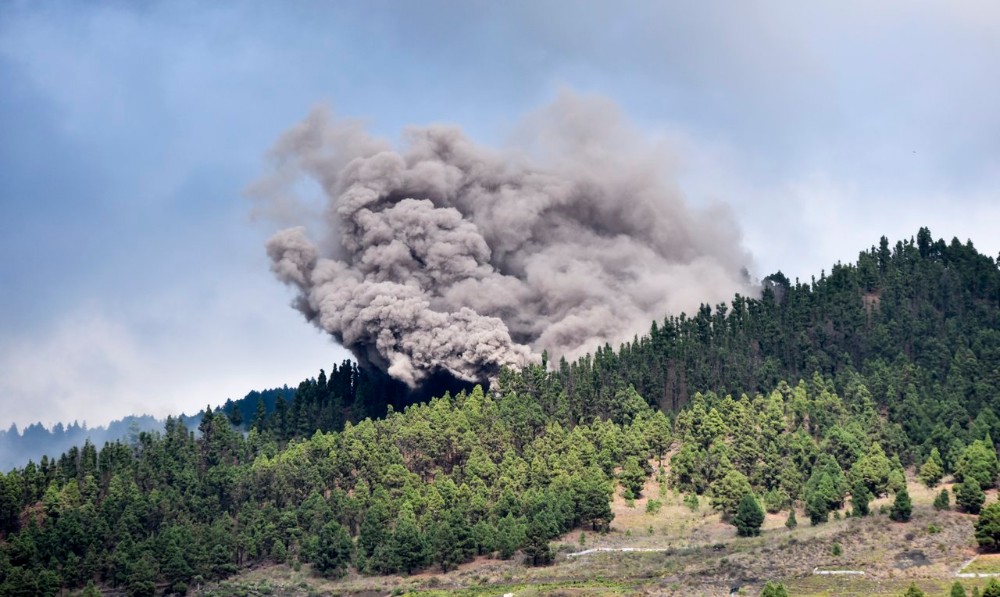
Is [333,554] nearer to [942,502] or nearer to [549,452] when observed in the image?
[549,452]

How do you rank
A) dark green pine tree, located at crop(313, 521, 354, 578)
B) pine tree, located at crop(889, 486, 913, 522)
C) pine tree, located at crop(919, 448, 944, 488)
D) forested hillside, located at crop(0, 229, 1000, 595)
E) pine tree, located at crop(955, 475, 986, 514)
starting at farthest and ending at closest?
pine tree, located at crop(919, 448, 944, 488)
forested hillside, located at crop(0, 229, 1000, 595)
dark green pine tree, located at crop(313, 521, 354, 578)
pine tree, located at crop(955, 475, 986, 514)
pine tree, located at crop(889, 486, 913, 522)

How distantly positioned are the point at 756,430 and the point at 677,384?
1840 centimetres

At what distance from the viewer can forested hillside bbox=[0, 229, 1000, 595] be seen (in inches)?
4636

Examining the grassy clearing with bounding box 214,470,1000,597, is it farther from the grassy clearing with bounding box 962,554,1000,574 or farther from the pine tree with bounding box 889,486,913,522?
the pine tree with bounding box 889,486,913,522

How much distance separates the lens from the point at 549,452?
130000 millimetres

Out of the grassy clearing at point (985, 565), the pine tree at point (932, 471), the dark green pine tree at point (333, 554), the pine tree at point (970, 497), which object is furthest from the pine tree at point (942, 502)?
the dark green pine tree at point (333, 554)

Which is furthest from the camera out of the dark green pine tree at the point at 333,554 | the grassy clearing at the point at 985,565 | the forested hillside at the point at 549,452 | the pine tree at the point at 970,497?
the forested hillside at the point at 549,452

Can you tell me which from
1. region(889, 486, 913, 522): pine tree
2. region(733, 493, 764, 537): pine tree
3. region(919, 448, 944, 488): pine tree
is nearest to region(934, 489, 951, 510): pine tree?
region(889, 486, 913, 522): pine tree

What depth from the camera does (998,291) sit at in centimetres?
15700

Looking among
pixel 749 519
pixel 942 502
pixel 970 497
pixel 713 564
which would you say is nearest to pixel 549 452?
pixel 749 519

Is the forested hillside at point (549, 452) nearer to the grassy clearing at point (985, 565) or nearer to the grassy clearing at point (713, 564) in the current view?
the grassy clearing at point (713, 564)

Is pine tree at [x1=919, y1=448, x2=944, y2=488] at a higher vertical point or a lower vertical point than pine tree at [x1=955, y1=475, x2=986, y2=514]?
higher

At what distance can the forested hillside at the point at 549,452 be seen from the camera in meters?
118

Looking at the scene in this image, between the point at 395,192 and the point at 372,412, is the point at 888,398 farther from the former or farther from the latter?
the point at 395,192
